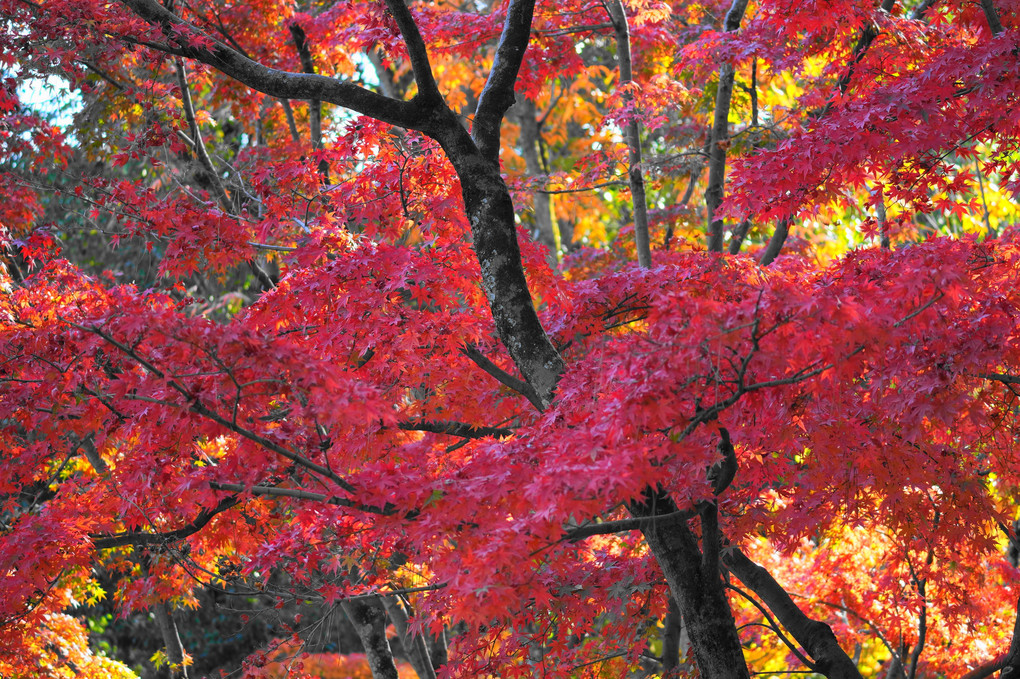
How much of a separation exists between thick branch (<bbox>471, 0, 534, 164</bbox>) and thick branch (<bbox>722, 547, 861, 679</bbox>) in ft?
9.69

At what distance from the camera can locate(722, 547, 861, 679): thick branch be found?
466 centimetres

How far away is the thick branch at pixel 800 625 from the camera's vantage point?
466 cm

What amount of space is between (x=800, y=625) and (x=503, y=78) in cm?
389

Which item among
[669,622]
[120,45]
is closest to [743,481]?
[669,622]

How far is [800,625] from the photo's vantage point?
4848 mm

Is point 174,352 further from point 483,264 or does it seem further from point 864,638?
point 864,638

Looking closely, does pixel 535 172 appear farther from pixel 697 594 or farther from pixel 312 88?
pixel 697 594

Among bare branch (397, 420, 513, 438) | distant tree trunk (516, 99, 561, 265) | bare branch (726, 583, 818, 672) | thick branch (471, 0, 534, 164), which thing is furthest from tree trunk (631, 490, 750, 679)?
distant tree trunk (516, 99, 561, 265)

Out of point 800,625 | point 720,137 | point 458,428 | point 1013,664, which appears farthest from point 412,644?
point 720,137

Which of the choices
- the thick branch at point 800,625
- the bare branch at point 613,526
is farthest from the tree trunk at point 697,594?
the thick branch at point 800,625

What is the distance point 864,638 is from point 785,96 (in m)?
6.75

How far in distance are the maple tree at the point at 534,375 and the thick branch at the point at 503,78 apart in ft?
0.08

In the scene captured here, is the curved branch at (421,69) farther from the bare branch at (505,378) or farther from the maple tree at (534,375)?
the bare branch at (505,378)

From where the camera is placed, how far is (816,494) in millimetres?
4492
